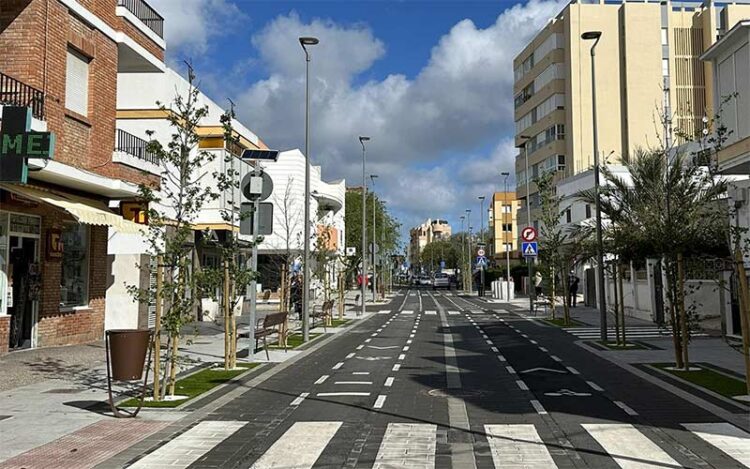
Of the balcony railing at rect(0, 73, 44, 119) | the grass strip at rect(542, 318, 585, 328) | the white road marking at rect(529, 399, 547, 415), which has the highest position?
the balcony railing at rect(0, 73, 44, 119)

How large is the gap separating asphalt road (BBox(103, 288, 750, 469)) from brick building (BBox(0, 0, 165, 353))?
6347mm

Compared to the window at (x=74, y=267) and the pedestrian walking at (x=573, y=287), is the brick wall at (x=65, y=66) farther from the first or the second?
the pedestrian walking at (x=573, y=287)

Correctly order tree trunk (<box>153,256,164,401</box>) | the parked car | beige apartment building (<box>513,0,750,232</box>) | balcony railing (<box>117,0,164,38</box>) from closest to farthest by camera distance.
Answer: tree trunk (<box>153,256,164,401</box>)
balcony railing (<box>117,0,164,38</box>)
beige apartment building (<box>513,0,750,232</box>)
the parked car

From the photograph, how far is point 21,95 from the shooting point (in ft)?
49.1

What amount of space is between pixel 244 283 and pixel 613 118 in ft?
193

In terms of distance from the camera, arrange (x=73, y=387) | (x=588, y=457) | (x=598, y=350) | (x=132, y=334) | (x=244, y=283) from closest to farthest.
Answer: (x=588, y=457) → (x=132, y=334) → (x=73, y=387) → (x=244, y=283) → (x=598, y=350)

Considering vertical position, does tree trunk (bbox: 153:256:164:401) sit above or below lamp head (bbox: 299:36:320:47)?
below

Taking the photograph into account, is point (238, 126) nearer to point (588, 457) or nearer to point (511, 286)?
point (511, 286)

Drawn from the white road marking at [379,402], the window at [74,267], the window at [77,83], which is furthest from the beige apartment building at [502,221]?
the white road marking at [379,402]

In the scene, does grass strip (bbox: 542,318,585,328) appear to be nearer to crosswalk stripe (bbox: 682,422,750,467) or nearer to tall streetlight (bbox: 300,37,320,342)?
tall streetlight (bbox: 300,37,320,342)

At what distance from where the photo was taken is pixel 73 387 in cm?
1155

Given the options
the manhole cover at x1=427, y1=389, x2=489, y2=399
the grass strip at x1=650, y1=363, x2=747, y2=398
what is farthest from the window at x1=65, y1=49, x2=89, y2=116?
the grass strip at x1=650, y1=363, x2=747, y2=398

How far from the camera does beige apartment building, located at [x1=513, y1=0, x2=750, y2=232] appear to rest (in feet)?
210

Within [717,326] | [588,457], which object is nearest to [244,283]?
[588,457]
